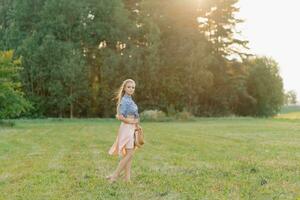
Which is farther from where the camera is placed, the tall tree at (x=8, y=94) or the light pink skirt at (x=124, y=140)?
the tall tree at (x=8, y=94)

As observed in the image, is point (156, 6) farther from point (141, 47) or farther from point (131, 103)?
point (131, 103)

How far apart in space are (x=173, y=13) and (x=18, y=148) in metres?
31.8

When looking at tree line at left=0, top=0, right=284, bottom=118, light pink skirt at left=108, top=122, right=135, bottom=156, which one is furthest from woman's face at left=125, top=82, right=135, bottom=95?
tree line at left=0, top=0, right=284, bottom=118

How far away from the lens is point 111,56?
1598 inches

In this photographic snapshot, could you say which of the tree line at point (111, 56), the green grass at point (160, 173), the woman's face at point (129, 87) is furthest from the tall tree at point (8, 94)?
the woman's face at point (129, 87)

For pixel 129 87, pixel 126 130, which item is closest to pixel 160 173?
pixel 126 130

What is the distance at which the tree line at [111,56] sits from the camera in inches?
1588

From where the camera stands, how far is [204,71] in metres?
42.8

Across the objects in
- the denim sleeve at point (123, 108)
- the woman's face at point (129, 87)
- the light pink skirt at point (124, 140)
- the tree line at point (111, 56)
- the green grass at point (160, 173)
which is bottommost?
the green grass at point (160, 173)

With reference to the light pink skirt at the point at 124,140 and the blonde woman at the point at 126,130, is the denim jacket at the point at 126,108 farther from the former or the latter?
the light pink skirt at the point at 124,140

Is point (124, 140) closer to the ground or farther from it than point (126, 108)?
closer to the ground

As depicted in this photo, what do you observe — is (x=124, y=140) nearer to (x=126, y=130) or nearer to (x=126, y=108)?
(x=126, y=130)

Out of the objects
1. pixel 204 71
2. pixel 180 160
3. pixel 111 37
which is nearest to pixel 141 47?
pixel 111 37

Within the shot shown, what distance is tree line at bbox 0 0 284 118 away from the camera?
40344 millimetres
